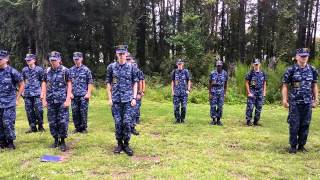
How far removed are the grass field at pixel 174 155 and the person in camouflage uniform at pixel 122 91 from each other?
68 centimetres

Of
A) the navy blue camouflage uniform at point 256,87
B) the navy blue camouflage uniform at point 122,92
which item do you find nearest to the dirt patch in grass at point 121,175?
the navy blue camouflage uniform at point 122,92

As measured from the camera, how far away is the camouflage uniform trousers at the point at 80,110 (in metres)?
11.0

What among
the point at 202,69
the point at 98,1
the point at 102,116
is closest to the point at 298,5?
the point at 202,69

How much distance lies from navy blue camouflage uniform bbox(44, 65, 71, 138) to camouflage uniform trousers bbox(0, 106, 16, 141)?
79 cm

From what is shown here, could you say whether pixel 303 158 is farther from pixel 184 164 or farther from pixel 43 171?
pixel 43 171

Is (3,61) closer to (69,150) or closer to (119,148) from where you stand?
(69,150)

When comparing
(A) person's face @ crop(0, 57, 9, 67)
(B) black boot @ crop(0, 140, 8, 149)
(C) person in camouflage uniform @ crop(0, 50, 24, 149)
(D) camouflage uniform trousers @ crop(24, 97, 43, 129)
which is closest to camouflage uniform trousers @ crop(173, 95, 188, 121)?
(D) camouflage uniform trousers @ crop(24, 97, 43, 129)

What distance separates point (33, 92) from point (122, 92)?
356cm

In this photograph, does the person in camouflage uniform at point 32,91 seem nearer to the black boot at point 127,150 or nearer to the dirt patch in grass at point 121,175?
the black boot at point 127,150

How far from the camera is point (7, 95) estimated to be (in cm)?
900

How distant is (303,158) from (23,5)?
20939 mm

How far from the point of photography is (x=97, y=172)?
295 inches

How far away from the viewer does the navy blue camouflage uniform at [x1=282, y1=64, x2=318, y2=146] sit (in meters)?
8.78

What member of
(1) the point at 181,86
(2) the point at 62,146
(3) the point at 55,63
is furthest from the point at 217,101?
(3) the point at 55,63
